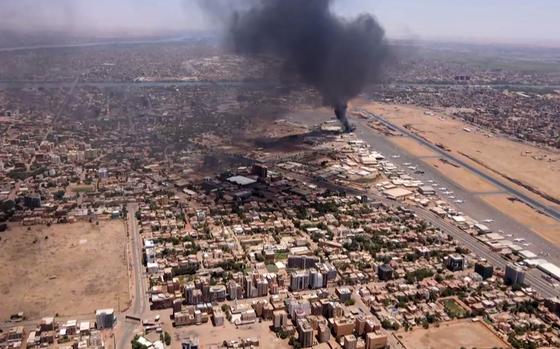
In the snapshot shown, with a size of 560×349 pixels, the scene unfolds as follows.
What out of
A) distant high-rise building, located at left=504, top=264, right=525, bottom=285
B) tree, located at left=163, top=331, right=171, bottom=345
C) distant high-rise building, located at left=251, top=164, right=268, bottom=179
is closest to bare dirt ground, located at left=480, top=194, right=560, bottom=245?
distant high-rise building, located at left=504, top=264, right=525, bottom=285

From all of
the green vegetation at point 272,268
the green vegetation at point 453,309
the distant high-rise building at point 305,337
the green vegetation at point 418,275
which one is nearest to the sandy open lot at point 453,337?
the green vegetation at point 453,309

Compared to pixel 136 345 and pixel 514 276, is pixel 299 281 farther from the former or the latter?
pixel 514 276

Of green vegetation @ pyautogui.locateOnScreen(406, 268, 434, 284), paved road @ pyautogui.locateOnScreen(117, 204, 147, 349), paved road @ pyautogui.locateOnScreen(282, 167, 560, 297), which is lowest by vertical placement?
paved road @ pyautogui.locateOnScreen(282, 167, 560, 297)

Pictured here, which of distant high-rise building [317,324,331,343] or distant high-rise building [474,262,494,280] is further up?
distant high-rise building [317,324,331,343]

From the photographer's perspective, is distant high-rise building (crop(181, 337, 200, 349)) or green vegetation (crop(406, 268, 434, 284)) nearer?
distant high-rise building (crop(181, 337, 200, 349))

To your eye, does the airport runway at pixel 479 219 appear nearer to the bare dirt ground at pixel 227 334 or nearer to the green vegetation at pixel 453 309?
the green vegetation at pixel 453 309

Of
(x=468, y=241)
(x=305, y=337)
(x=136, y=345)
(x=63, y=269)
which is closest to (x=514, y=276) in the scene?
(x=468, y=241)

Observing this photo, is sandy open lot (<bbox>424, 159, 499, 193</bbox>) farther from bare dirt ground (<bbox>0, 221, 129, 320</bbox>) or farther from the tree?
the tree
